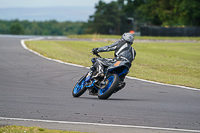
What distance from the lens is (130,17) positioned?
390ft

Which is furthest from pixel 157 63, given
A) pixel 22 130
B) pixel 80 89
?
pixel 22 130

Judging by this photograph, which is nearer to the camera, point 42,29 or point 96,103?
point 96,103

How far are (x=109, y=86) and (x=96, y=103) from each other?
52 centimetres

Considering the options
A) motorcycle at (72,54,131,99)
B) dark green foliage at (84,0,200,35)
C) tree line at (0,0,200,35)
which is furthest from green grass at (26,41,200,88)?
dark green foliage at (84,0,200,35)

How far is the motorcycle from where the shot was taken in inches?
346

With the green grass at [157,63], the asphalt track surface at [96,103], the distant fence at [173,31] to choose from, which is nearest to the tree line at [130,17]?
the distant fence at [173,31]

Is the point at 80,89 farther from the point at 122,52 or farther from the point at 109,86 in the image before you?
the point at 122,52

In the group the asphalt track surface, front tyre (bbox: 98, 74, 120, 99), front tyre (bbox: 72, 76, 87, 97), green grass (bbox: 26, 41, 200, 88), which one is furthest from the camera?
green grass (bbox: 26, 41, 200, 88)

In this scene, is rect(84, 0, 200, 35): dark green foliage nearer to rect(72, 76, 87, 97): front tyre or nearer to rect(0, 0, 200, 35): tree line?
rect(0, 0, 200, 35): tree line

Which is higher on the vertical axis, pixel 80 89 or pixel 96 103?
pixel 80 89

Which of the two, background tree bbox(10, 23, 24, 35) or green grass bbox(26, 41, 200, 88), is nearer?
green grass bbox(26, 41, 200, 88)

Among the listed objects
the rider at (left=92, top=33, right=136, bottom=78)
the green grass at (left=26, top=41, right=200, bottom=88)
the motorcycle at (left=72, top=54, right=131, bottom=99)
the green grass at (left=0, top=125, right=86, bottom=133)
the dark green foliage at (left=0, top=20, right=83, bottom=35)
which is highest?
the rider at (left=92, top=33, right=136, bottom=78)

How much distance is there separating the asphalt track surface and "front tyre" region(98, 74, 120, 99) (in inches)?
7.3

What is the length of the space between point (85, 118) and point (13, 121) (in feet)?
4.52
